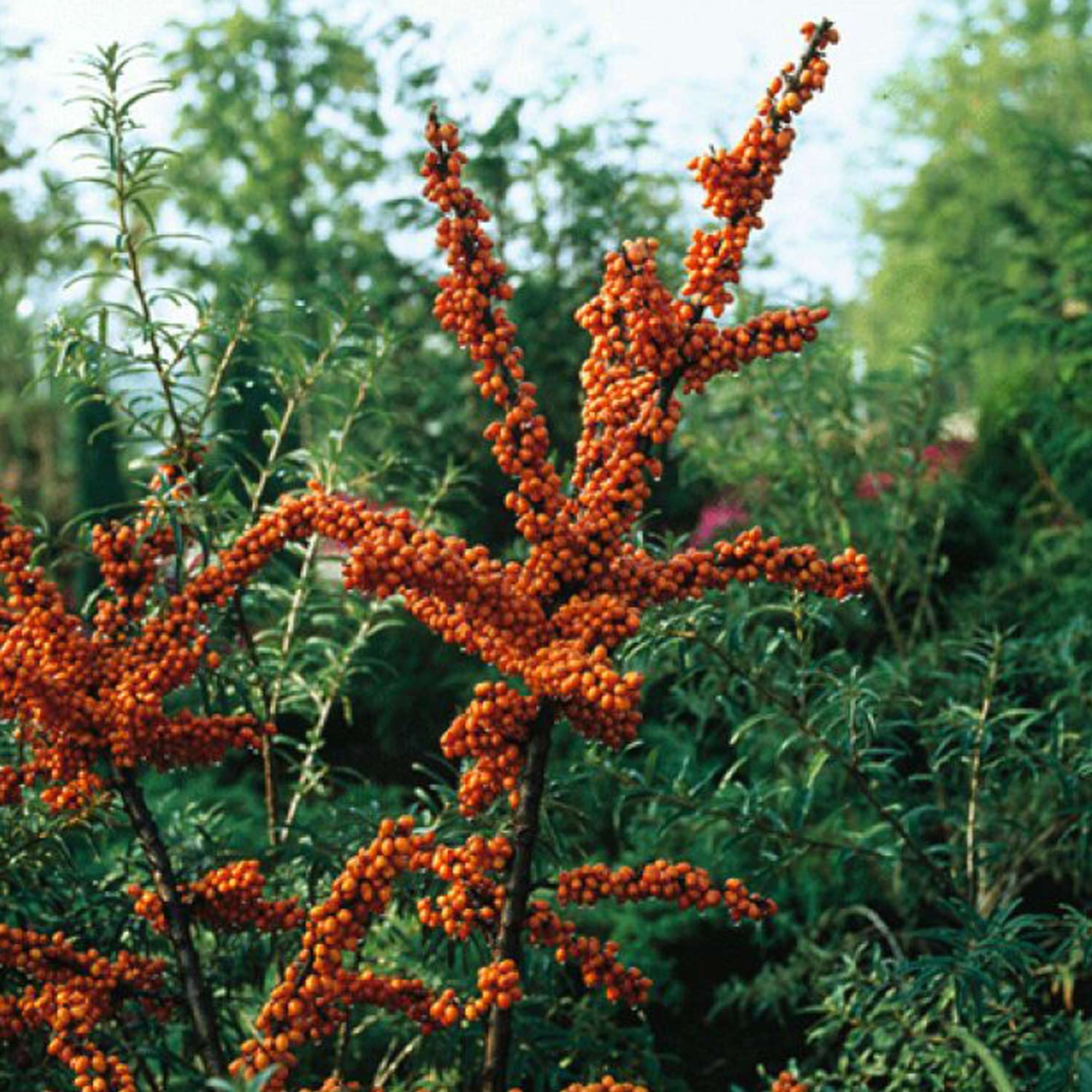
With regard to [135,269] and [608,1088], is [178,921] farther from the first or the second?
[135,269]

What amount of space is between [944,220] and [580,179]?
1596 cm

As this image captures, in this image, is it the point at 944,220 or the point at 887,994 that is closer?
the point at 887,994

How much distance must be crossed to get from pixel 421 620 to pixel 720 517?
3.76m

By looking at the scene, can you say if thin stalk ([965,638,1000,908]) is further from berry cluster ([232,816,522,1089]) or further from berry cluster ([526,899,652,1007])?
berry cluster ([232,816,522,1089])

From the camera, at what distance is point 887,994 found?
2680mm

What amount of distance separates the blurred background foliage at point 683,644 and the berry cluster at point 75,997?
0.58 ft

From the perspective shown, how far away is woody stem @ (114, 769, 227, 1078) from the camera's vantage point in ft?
7.19

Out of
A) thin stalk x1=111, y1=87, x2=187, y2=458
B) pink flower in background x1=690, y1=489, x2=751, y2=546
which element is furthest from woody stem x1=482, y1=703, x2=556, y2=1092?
pink flower in background x1=690, y1=489, x2=751, y2=546

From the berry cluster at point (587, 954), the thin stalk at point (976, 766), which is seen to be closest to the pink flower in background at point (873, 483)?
the thin stalk at point (976, 766)

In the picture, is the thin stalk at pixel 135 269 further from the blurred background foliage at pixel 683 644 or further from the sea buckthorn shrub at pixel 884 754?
the sea buckthorn shrub at pixel 884 754

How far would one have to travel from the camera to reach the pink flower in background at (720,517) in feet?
17.1

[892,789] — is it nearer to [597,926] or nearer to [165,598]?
[597,926]

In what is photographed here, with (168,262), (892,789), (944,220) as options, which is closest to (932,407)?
(892,789)

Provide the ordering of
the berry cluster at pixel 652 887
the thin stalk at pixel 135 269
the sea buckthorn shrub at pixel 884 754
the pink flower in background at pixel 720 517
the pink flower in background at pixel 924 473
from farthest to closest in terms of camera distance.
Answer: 1. the pink flower in background at pixel 720 517
2. the pink flower in background at pixel 924 473
3. the sea buckthorn shrub at pixel 884 754
4. the thin stalk at pixel 135 269
5. the berry cluster at pixel 652 887
